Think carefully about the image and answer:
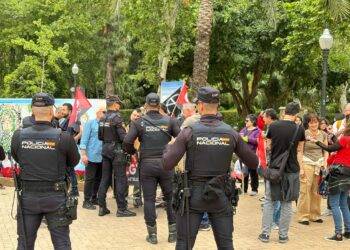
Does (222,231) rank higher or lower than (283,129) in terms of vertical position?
lower

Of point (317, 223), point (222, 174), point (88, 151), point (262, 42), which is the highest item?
point (262, 42)

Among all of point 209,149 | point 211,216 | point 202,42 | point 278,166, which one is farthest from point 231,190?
point 202,42

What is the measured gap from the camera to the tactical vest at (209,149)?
502 cm

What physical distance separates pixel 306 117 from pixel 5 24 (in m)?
29.0

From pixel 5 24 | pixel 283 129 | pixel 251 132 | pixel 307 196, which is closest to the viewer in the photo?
pixel 283 129

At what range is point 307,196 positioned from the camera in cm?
868

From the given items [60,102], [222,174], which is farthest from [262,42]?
[222,174]

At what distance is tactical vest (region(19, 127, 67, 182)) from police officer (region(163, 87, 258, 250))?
104 centimetres

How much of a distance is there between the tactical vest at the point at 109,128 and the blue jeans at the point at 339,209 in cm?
352

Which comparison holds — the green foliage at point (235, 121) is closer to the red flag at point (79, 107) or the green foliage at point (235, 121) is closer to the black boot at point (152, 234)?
the red flag at point (79, 107)

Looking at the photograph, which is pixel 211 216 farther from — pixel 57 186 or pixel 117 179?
pixel 117 179

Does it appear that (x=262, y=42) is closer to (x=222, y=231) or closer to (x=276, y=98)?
(x=276, y=98)

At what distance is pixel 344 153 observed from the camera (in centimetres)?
763

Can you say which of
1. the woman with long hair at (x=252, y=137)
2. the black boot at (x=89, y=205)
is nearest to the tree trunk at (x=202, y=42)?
the woman with long hair at (x=252, y=137)
